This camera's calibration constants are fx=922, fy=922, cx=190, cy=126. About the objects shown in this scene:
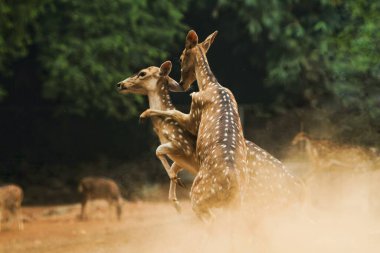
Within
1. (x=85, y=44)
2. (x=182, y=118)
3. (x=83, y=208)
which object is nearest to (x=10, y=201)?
(x=83, y=208)

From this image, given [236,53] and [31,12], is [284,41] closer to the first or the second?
[236,53]

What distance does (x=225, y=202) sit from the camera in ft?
29.9

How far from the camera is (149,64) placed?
70.2 ft

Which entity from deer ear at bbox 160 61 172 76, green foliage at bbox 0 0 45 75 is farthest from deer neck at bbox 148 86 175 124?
green foliage at bbox 0 0 45 75

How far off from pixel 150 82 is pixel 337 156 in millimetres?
7472

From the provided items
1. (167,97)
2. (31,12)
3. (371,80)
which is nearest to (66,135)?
(31,12)

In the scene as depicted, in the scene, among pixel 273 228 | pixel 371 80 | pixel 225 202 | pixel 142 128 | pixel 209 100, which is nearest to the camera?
pixel 225 202

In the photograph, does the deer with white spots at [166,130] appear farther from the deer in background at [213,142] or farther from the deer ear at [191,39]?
the deer ear at [191,39]

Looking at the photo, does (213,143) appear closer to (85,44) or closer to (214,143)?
(214,143)

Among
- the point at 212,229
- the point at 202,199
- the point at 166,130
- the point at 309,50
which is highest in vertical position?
the point at 309,50

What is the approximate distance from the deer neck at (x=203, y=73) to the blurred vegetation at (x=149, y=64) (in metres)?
7.41

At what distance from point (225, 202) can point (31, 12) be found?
10.1 meters

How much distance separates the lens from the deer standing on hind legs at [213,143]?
9.13 meters

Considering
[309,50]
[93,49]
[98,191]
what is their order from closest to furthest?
[98,191] → [93,49] → [309,50]
